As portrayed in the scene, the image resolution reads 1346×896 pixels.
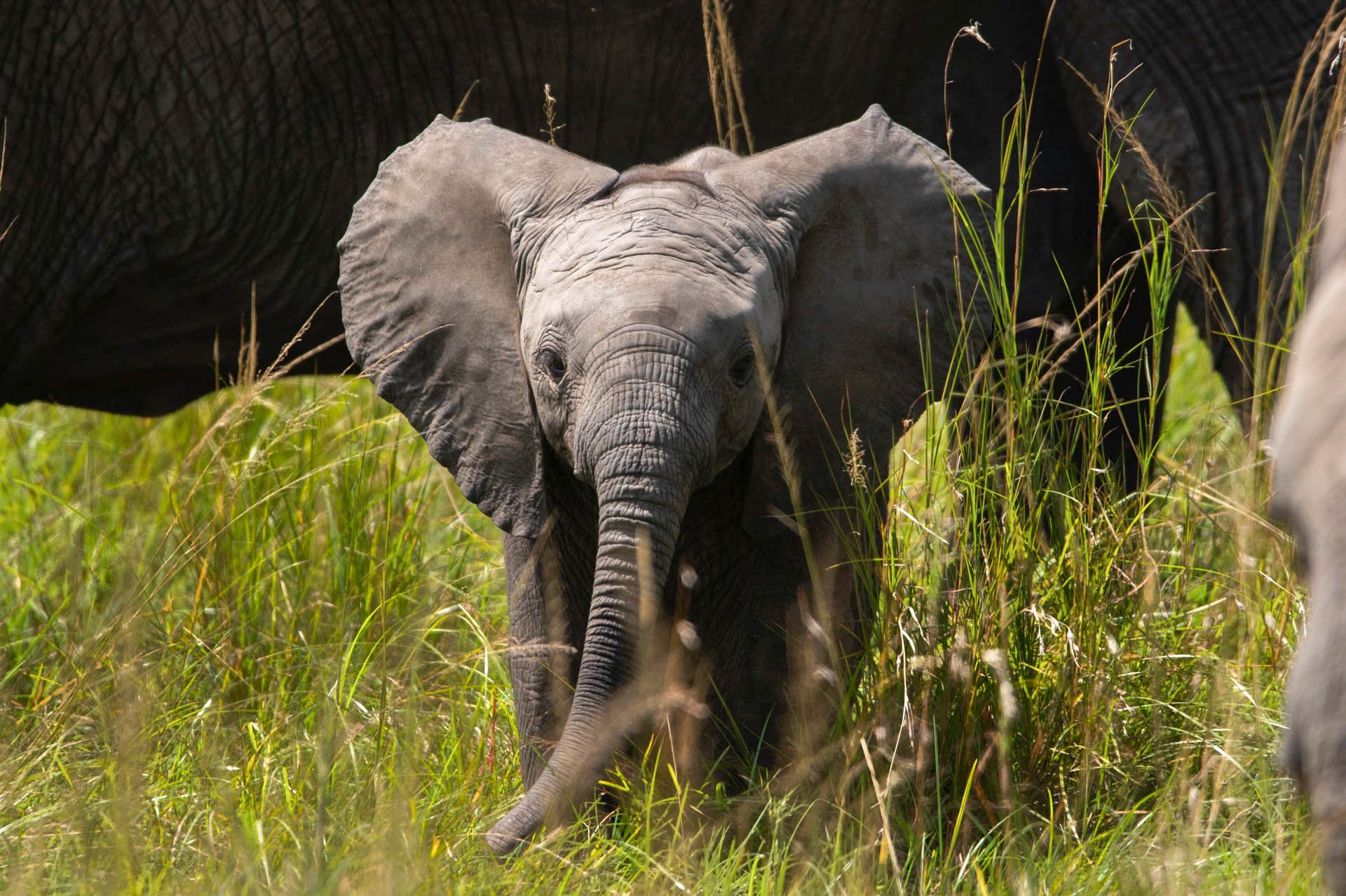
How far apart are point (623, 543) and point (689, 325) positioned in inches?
13.0

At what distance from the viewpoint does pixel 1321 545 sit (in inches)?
51.9

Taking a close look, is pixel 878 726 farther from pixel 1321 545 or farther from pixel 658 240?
pixel 1321 545

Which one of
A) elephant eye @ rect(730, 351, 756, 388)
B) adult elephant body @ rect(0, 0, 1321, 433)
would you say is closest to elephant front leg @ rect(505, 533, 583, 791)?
elephant eye @ rect(730, 351, 756, 388)

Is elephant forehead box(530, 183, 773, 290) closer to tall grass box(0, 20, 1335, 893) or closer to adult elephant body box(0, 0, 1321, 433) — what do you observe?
tall grass box(0, 20, 1335, 893)

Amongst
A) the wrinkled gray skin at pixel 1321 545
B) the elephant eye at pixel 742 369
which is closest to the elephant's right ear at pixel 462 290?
the elephant eye at pixel 742 369

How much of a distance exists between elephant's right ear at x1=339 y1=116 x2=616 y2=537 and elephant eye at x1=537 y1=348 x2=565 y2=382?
0.49 feet

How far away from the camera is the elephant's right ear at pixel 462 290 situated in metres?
2.76

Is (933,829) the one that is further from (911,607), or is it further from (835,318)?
(835,318)

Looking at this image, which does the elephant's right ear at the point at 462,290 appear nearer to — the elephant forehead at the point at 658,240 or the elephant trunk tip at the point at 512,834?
the elephant forehead at the point at 658,240

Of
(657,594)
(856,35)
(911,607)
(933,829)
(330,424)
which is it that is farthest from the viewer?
(330,424)

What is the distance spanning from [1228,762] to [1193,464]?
144 cm

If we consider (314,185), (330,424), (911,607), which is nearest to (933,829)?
(911,607)

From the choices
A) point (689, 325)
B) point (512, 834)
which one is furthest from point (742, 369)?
point (512, 834)

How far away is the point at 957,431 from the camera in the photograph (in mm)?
2842
